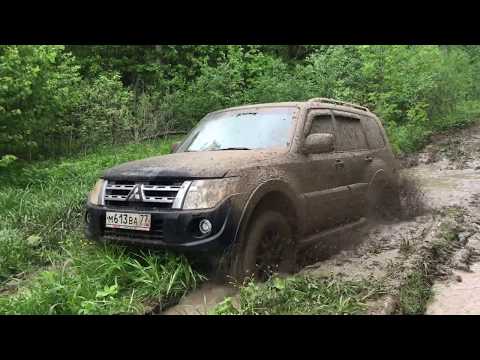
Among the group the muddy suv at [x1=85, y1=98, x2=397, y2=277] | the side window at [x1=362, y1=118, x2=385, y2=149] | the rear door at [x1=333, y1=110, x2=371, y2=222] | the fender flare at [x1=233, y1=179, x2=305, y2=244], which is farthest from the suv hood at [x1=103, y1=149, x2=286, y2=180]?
the side window at [x1=362, y1=118, x2=385, y2=149]

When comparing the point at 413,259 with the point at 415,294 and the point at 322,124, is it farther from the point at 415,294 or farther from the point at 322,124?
the point at 322,124

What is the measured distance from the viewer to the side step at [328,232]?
5.13m

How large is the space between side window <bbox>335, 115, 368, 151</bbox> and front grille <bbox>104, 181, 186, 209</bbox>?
2.57 metres

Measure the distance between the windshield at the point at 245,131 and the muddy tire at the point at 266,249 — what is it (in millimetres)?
912

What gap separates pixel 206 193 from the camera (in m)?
4.15

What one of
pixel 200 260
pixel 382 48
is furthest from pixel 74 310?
pixel 382 48

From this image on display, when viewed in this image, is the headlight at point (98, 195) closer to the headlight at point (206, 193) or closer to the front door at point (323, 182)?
the headlight at point (206, 193)

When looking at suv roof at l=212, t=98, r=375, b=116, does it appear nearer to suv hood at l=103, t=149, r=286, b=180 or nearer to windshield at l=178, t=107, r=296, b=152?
windshield at l=178, t=107, r=296, b=152

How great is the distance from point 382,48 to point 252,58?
14.0 ft

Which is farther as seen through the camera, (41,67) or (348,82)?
(348,82)

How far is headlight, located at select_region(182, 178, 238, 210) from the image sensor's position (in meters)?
4.13

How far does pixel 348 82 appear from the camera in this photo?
16031 mm
